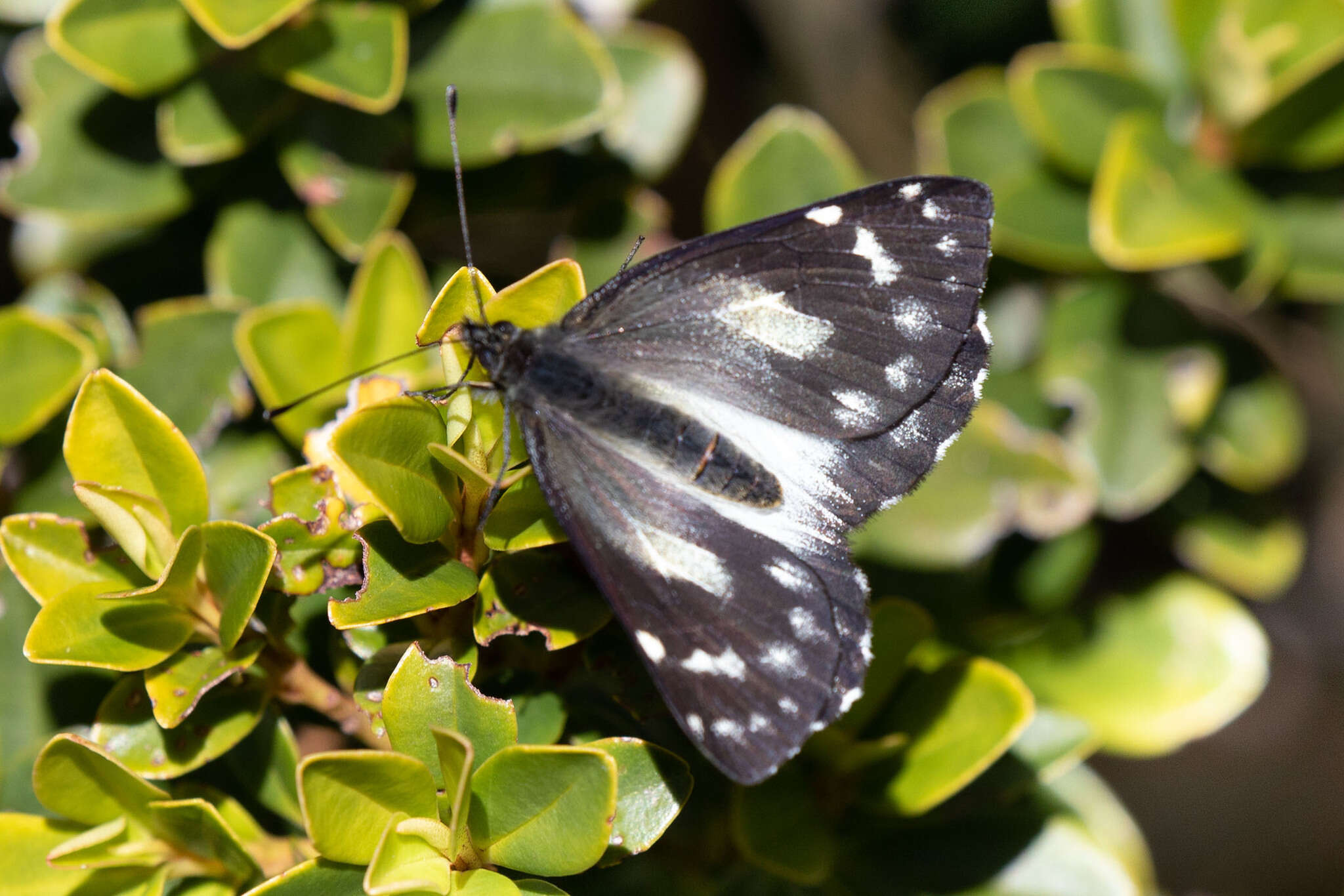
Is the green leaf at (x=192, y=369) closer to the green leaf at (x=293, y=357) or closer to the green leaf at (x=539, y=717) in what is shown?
the green leaf at (x=293, y=357)

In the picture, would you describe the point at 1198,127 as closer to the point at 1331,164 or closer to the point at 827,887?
the point at 1331,164

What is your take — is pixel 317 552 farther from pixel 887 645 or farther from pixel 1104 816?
pixel 1104 816

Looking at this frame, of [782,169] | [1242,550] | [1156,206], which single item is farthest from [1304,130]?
[782,169]

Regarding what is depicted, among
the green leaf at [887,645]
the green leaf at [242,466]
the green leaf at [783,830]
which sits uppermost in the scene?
the green leaf at [242,466]

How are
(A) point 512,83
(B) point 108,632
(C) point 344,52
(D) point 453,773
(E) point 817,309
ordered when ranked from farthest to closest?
1. (A) point 512,83
2. (C) point 344,52
3. (E) point 817,309
4. (B) point 108,632
5. (D) point 453,773

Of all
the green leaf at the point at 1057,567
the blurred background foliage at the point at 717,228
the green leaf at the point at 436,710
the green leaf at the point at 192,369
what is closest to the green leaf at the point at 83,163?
the blurred background foliage at the point at 717,228

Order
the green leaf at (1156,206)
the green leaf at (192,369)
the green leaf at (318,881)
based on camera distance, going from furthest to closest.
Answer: the green leaf at (1156,206), the green leaf at (192,369), the green leaf at (318,881)

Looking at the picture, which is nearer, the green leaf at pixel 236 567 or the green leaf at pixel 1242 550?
the green leaf at pixel 236 567
